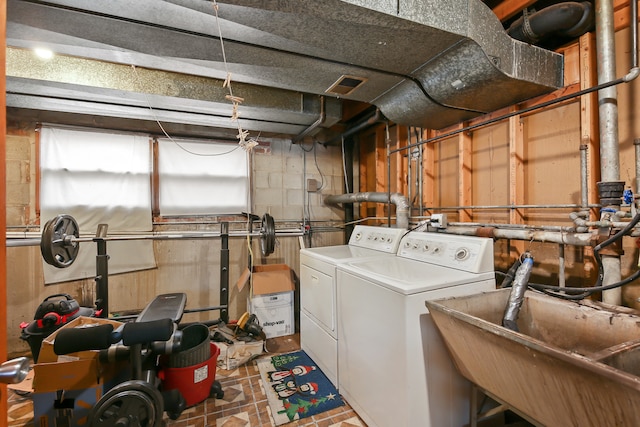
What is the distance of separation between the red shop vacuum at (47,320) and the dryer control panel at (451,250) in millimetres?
2577

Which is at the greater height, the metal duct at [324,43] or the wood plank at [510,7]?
the wood plank at [510,7]

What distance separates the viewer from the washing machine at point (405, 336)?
55.6 inches

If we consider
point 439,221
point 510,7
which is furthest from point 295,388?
point 510,7

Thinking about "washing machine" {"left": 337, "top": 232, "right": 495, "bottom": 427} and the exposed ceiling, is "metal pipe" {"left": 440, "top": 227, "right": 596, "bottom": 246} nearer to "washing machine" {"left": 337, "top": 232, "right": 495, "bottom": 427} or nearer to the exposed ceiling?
"washing machine" {"left": 337, "top": 232, "right": 495, "bottom": 427}

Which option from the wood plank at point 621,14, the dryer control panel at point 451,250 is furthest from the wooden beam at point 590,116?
the dryer control panel at point 451,250

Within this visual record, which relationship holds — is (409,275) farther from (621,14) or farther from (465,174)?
(621,14)

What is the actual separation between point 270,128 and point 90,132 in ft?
6.08

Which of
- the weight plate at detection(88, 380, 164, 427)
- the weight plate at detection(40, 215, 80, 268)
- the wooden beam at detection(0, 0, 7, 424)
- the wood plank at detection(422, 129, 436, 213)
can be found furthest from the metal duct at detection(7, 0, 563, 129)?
the weight plate at detection(88, 380, 164, 427)

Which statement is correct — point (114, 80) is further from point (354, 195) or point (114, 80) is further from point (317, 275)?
point (354, 195)

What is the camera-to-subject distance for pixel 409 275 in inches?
65.0

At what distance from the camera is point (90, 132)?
2.86m

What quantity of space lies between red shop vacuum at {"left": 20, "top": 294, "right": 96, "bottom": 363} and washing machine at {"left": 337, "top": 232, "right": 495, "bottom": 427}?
202cm

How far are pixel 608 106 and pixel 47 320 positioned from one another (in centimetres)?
382

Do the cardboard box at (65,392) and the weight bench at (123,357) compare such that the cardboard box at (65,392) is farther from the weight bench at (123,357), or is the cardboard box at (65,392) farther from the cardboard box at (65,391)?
the weight bench at (123,357)
